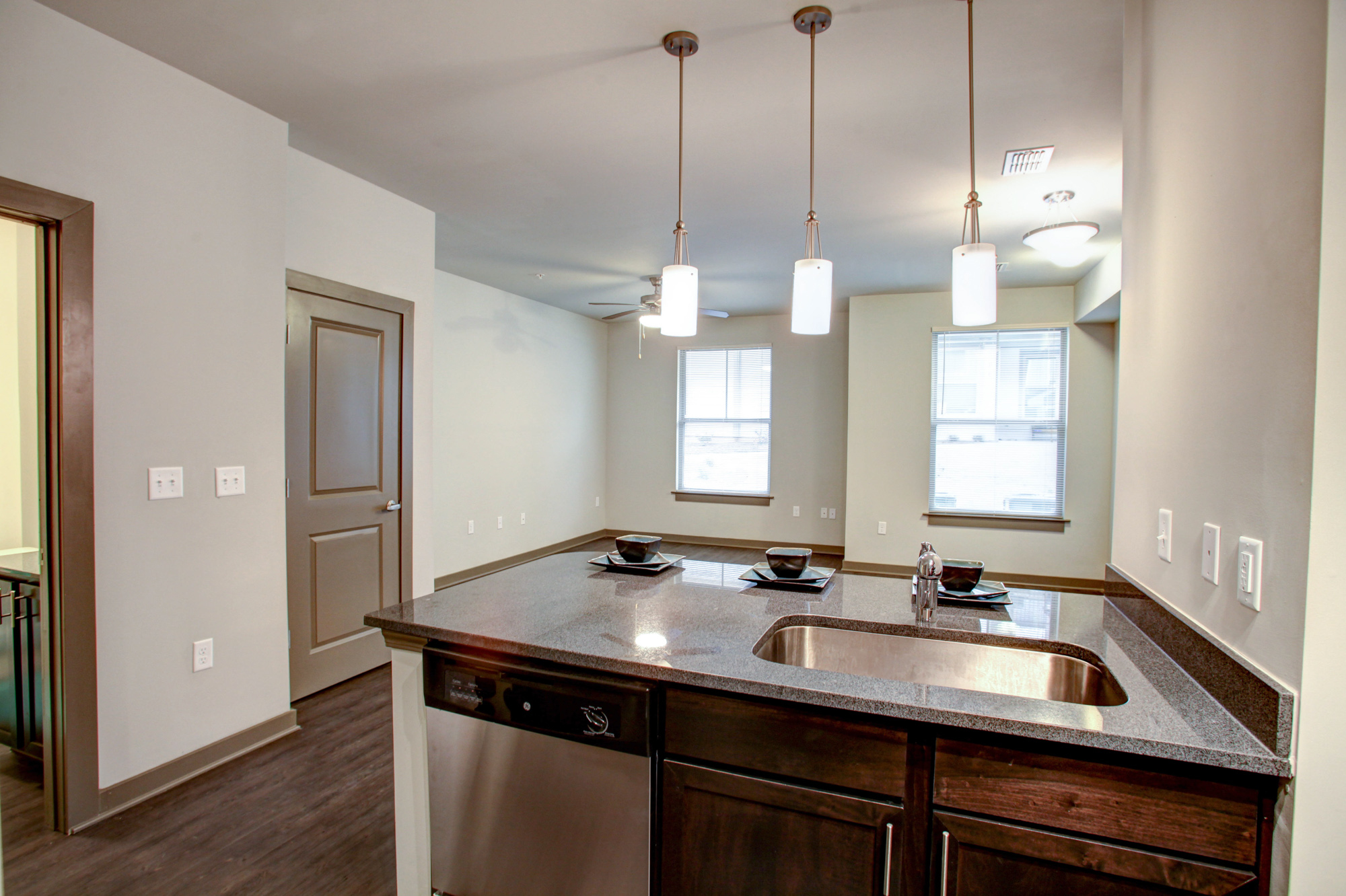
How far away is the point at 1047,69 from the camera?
230cm

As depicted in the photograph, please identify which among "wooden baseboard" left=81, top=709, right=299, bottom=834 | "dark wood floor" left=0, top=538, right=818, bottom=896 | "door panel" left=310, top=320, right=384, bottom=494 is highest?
"door panel" left=310, top=320, right=384, bottom=494

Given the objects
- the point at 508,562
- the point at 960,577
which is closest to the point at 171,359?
the point at 960,577

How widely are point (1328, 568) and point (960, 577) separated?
0.99 metres

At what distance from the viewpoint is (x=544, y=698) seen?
1395 mm

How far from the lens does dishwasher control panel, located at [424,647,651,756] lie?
1.32 meters

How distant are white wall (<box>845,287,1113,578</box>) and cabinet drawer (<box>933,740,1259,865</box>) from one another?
4.95 meters

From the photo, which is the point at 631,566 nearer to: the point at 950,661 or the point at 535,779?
the point at 535,779

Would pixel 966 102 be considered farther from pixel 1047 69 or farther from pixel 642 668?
pixel 642 668

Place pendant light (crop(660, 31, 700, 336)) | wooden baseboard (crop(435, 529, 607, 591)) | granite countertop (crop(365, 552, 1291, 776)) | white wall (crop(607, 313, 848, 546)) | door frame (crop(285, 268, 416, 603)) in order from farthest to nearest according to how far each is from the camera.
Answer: white wall (crop(607, 313, 848, 546))
wooden baseboard (crop(435, 529, 607, 591))
door frame (crop(285, 268, 416, 603))
pendant light (crop(660, 31, 700, 336))
granite countertop (crop(365, 552, 1291, 776))

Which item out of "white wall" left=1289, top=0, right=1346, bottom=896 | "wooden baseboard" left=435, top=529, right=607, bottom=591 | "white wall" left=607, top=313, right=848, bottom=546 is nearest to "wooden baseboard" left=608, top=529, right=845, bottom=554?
"white wall" left=607, top=313, right=848, bottom=546

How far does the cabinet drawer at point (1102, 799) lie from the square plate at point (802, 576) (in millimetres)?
860

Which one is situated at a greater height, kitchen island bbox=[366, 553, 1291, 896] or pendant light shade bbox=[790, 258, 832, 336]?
pendant light shade bbox=[790, 258, 832, 336]

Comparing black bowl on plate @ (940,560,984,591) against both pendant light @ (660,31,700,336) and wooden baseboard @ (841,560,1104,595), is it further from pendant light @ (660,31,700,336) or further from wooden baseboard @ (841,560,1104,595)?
wooden baseboard @ (841,560,1104,595)

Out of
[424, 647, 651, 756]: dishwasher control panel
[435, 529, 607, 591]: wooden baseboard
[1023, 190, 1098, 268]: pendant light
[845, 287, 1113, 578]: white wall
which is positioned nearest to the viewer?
[424, 647, 651, 756]: dishwasher control panel
